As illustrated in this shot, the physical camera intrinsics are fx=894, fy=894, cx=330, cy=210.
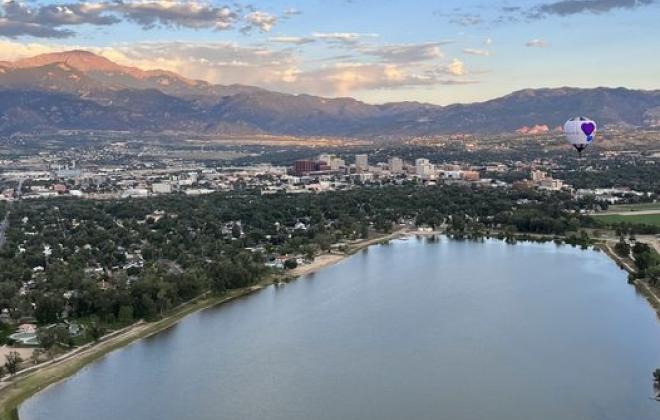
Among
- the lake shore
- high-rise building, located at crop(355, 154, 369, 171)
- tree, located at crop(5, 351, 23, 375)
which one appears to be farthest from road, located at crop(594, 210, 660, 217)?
tree, located at crop(5, 351, 23, 375)

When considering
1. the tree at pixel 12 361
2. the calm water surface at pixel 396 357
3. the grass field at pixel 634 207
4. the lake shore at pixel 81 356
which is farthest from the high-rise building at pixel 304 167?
the tree at pixel 12 361

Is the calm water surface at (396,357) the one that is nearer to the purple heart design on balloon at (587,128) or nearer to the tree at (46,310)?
the tree at (46,310)

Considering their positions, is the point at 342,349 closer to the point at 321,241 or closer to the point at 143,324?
the point at 143,324

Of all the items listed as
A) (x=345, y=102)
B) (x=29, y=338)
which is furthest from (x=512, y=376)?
(x=345, y=102)

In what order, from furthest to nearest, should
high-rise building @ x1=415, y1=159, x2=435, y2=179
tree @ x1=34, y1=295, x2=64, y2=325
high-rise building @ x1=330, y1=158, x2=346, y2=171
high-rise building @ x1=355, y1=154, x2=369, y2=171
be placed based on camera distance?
high-rise building @ x1=330, y1=158, x2=346, y2=171
high-rise building @ x1=355, y1=154, x2=369, y2=171
high-rise building @ x1=415, y1=159, x2=435, y2=179
tree @ x1=34, y1=295, x2=64, y2=325

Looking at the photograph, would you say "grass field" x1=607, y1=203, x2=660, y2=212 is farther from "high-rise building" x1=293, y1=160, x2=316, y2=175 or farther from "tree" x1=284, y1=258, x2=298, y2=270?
"high-rise building" x1=293, y1=160, x2=316, y2=175

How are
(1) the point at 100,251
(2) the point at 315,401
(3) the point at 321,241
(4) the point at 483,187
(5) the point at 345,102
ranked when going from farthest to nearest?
(5) the point at 345,102 → (4) the point at 483,187 → (3) the point at 321,241 → (1) the point at 100,251 → (2) the point at 315,401
